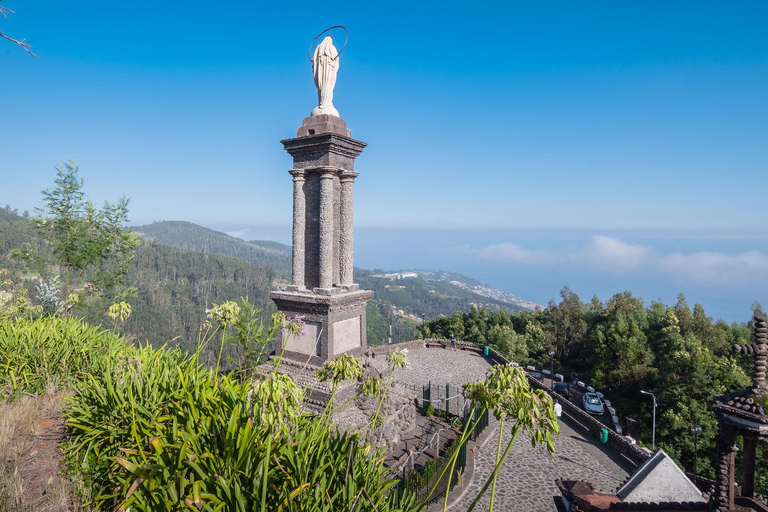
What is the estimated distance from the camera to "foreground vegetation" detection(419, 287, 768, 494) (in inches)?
1034

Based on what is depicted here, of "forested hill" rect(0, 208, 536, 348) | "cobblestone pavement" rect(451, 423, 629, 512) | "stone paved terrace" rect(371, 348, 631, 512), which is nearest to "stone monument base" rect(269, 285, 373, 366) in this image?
"stone paved terrace" rect(371, 348, 631, 512)

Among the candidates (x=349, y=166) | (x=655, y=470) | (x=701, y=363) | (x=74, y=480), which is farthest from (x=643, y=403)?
(x=74, y=480)

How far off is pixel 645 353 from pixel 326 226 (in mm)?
36669

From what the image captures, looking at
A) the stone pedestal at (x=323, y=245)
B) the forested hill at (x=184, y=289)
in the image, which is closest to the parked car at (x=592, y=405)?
the stone pedestal at (x=323, y=245)

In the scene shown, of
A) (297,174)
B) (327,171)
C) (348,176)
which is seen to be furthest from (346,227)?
(297,174)

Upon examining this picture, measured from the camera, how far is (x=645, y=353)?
34969 millimetres

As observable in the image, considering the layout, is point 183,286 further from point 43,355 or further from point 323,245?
point 43,355

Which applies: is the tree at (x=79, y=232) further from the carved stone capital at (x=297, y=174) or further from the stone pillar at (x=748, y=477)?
the stone pillar at (x=748, y=477)

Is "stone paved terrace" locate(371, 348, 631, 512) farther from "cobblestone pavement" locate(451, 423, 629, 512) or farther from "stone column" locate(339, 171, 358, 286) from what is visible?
"stone column" locate(339, 171, 358, 286)

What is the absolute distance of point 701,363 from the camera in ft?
91.5

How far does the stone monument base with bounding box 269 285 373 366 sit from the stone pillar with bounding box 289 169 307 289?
0.47 metres

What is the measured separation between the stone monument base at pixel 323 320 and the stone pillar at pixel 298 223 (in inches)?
18.7

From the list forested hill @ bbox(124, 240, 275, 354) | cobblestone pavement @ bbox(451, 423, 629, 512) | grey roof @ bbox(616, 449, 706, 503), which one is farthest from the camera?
forested hill @ bbox(124, 240, 275, 354)

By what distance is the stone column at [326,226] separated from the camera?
1136cm
